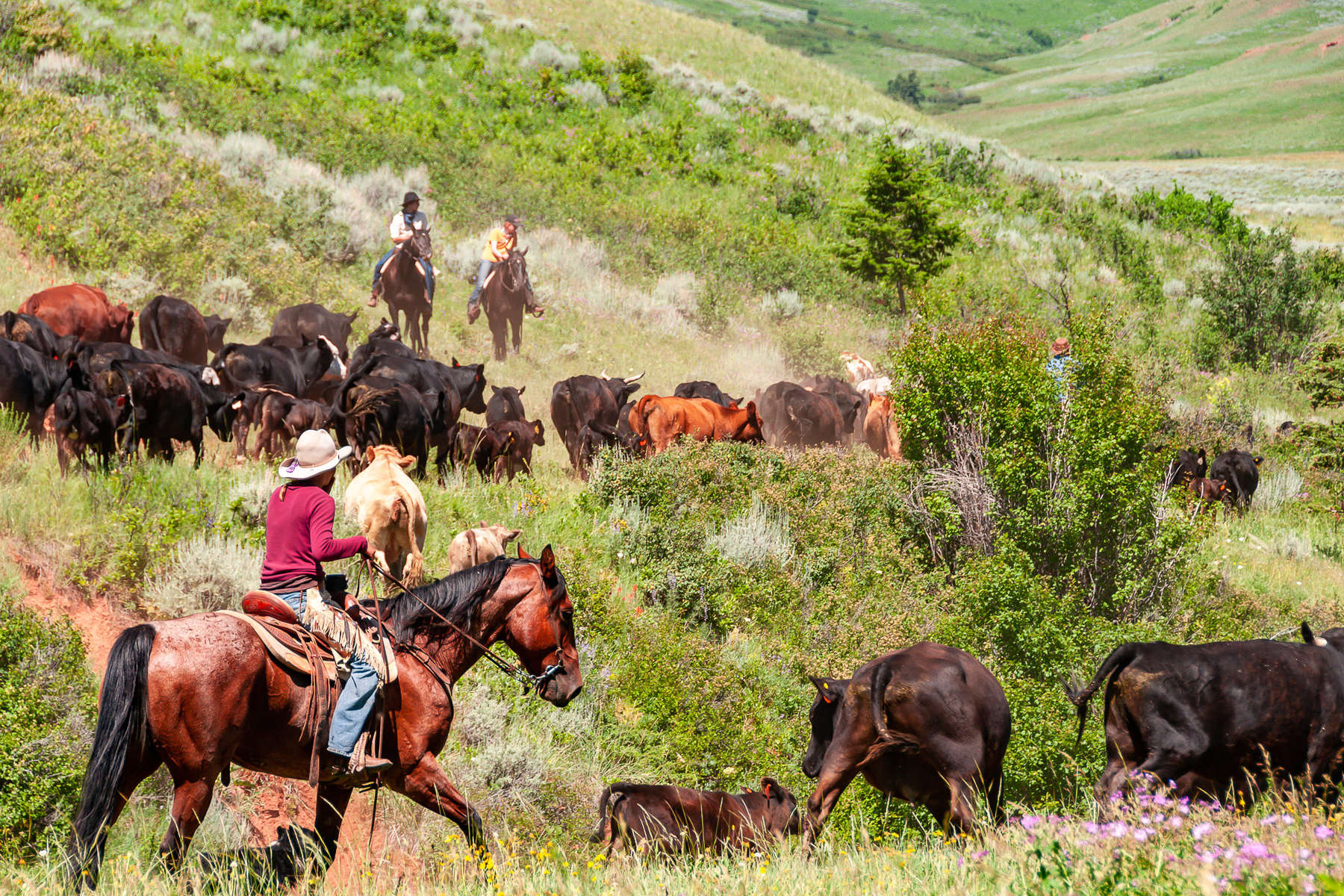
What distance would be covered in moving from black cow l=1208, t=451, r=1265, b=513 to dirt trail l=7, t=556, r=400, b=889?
17.8 m

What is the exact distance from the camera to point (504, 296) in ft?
76.4

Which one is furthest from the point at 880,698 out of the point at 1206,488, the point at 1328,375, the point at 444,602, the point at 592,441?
the point at 1328,375

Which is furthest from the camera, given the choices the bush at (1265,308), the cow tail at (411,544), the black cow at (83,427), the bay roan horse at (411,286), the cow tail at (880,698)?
the bush at (1265,308)

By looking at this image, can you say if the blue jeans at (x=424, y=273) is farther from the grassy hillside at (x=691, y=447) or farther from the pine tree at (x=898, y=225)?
the pine tree at (x=898, y=225)

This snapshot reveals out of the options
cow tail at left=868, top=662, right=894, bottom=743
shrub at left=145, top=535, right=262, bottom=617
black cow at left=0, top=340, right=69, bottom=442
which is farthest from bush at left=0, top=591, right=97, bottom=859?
cow tail at left=868, top=662, right=894, bottom=743

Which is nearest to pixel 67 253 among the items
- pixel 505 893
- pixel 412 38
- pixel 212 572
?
pixel 212 572

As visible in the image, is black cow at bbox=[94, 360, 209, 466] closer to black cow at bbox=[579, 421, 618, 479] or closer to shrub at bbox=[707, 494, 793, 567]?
black cow at bbox=[579, 421, 618, 479]

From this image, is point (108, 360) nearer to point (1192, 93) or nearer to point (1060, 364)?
point (1060, 364)

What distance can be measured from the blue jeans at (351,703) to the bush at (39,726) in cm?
221

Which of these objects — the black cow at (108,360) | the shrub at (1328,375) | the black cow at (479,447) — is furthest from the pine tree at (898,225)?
the black cow at (108,360)

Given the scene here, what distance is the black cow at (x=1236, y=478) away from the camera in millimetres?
20734

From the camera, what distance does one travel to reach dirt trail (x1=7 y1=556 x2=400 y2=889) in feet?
25.7

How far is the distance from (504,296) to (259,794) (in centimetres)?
1623

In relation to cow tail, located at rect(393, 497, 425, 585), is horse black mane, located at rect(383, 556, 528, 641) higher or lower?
higher
